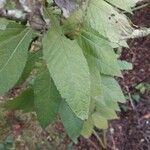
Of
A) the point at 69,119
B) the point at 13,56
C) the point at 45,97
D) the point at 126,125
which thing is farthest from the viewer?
the point at 126,125

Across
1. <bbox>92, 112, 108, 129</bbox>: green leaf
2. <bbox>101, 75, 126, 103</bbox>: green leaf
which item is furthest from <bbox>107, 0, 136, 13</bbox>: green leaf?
<bbox>92, 112, 108, 129</bbox>: green leaf

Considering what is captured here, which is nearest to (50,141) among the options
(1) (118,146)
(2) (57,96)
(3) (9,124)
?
(3) (9,124)

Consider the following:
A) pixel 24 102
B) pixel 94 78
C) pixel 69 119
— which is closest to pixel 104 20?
pixel 94 78

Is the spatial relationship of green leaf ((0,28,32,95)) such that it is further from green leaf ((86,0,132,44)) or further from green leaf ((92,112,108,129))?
green leaf ((92,112,108,129))

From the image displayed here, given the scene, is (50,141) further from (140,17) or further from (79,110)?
(79,110)

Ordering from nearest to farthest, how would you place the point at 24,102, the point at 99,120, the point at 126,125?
the point at 24,102
the point at 99,120
the point at 126,125

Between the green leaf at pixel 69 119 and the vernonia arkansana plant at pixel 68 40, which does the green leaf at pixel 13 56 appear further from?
the green leaf at pixel 69 119

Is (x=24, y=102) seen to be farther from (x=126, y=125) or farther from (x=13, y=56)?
(x=126, y=125)
